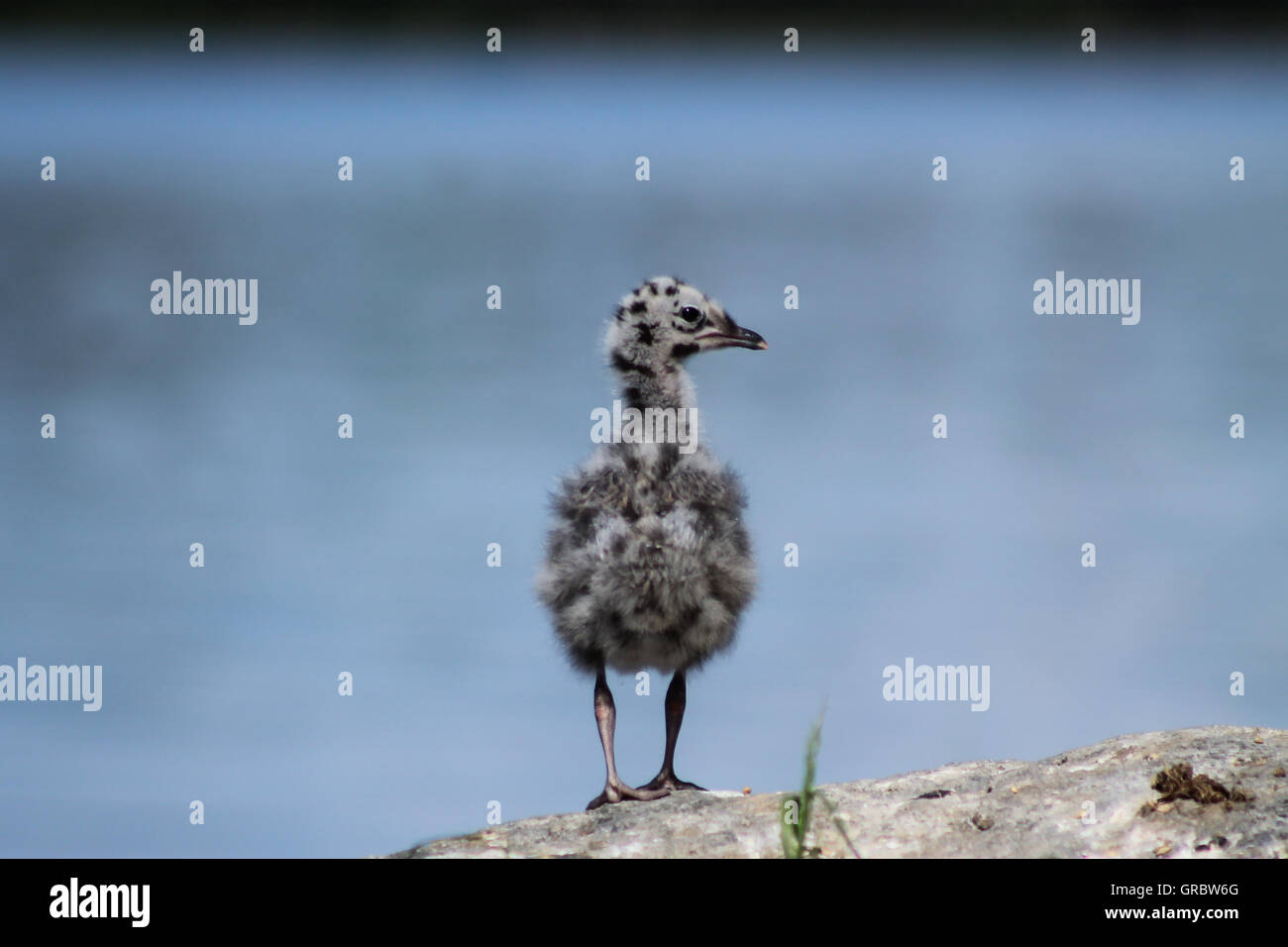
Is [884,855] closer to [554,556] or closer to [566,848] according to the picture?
[566,848]

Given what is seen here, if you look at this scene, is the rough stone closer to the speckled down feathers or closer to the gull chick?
the gull chick

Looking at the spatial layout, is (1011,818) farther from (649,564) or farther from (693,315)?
(693,315)

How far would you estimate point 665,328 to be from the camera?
6852mm

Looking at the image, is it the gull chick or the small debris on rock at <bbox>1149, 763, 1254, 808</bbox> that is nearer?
the small debris on rock at <bbox>1149, 763, 1254, 808</bbox>

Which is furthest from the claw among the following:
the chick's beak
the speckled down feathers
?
the chick's beak

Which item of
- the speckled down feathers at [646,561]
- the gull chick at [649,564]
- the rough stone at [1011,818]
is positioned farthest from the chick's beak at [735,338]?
the rough stone at [1011,818]

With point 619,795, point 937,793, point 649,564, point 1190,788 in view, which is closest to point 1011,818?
point 937,793

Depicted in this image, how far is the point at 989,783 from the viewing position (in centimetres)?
612

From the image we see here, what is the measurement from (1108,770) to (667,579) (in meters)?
2.17

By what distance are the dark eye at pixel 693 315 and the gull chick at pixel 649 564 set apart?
37 cm

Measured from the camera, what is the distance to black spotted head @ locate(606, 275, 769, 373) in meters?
6.83

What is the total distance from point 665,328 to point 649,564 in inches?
53.3

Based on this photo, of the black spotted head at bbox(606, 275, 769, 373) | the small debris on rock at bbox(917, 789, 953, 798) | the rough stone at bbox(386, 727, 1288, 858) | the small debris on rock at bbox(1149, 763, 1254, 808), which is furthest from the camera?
the black spotted head at bbox(606, 275, 769, 373)
